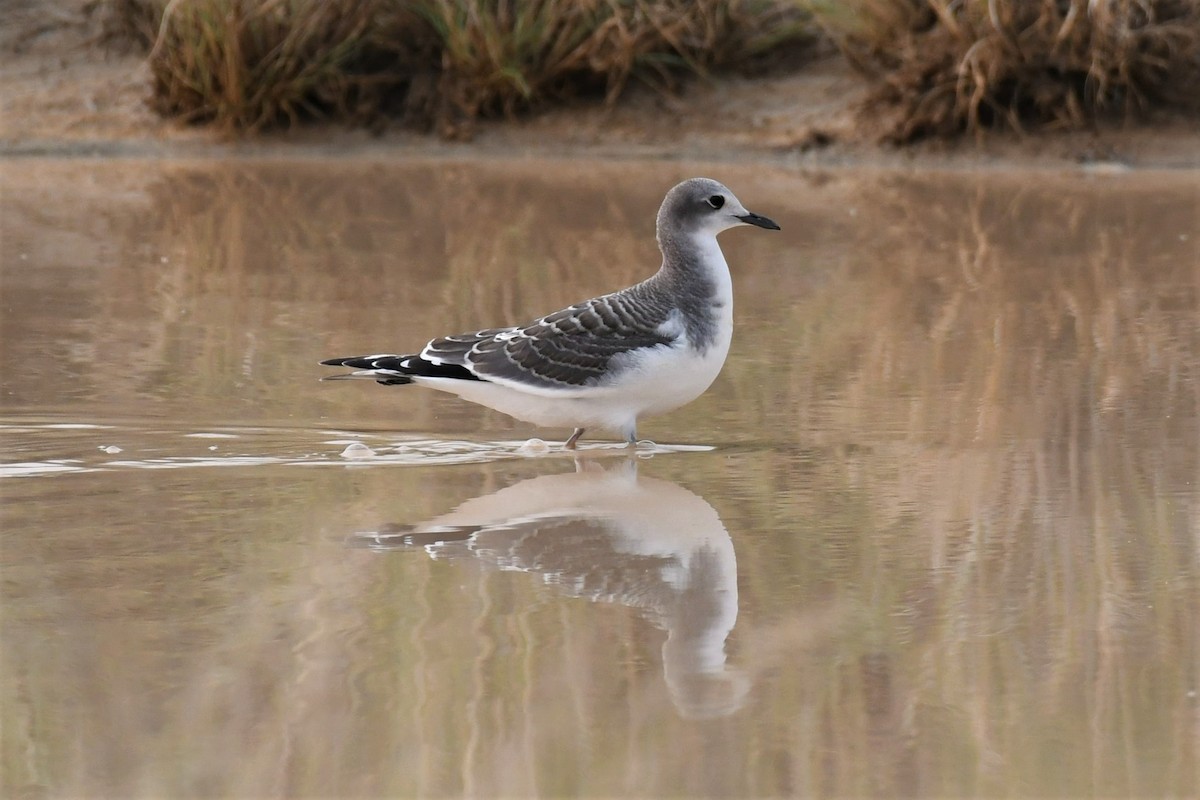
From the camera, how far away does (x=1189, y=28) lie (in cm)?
1236

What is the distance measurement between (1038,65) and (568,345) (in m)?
7.56

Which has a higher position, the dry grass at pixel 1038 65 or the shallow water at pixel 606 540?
the dry grass at pixel 1038 65

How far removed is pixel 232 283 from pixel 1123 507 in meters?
4.85

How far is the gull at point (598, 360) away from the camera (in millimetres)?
5703

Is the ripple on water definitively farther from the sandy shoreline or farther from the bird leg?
the sandy shoreline

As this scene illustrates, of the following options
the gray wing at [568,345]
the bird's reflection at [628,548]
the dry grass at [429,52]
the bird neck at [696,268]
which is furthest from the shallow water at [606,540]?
the dry grass at [429,52]

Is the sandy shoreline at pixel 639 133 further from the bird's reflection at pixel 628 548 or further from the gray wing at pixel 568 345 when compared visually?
the bird's reflection at pixel 628 548

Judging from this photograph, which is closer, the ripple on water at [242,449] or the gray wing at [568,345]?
the ripple on water at [242,449]

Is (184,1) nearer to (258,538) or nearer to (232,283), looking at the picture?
(232,283)

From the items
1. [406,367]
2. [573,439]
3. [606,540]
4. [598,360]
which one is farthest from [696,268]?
[606,540]

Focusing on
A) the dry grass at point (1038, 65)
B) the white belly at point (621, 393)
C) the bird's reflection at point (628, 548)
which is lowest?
the bird's reflection at point (628, 548)

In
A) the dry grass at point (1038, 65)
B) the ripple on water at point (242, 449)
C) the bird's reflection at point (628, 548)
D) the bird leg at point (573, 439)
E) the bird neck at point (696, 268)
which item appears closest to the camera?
the bird's reflection at point (628, 548)

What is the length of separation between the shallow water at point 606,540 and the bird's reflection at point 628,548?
0.01m

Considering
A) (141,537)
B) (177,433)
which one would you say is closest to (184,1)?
(177,433)
